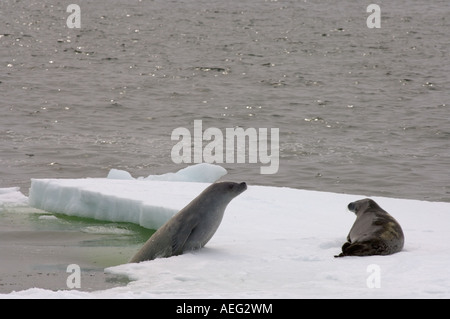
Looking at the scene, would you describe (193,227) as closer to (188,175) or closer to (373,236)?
(373,236)

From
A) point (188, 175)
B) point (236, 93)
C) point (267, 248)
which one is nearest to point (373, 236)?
point (267, 248)

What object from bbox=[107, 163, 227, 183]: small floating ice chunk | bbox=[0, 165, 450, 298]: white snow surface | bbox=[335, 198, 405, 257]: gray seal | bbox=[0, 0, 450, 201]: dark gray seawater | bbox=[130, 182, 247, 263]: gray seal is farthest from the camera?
bbox=[0, 0, 450, 201]: dark gray seawater

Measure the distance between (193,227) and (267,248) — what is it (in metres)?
0.59

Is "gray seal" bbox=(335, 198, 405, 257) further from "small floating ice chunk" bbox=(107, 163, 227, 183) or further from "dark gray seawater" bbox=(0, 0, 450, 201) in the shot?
"dark gray seawater" bbox=(0, 0, 450, 201)

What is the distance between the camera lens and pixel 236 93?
71.1 feet

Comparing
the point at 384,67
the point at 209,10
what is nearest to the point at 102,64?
the point at 384,67

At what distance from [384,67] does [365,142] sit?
9256 millimetres

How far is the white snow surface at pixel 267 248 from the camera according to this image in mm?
5449

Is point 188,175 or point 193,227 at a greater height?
point 188,175

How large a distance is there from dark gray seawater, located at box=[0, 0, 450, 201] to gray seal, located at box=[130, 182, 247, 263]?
5771 millimetres

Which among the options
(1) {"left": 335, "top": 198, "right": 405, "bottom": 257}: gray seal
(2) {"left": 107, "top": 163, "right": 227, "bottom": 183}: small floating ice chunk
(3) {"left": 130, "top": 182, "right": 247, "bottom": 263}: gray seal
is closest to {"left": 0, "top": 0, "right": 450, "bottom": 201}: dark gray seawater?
(2) {"left": 107, "top": 163, "right": 227, "bottom": 183}: small floating ice chunk

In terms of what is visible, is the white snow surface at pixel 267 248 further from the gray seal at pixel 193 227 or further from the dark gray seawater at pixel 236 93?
the dark gray seawater at pixel 236 93

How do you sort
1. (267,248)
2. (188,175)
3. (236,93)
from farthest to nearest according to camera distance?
(236,93) → (188,175) → (267,248)

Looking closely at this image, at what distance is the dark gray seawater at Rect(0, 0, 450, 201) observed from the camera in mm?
14398
